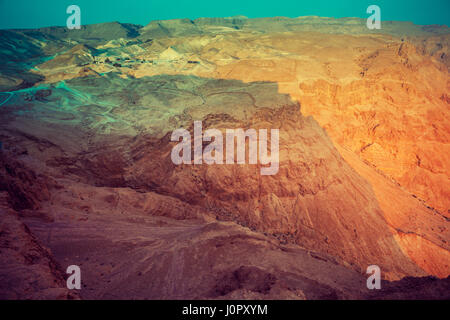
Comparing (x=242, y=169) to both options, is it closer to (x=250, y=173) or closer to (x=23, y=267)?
(x=250, y=173)

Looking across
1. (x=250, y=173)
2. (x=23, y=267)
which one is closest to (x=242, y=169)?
(x=250, y=173)

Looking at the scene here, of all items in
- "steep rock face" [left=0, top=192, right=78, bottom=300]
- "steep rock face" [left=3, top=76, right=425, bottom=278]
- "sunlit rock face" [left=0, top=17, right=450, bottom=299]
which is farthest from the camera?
"steep rock face" [left=3, top=76, right=425, bottom=278]

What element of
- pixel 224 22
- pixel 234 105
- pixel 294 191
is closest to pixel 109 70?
pixel 234 105

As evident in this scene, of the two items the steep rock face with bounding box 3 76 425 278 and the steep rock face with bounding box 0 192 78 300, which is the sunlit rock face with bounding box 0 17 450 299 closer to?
the steep rock face with bounding box 3 76 425 278

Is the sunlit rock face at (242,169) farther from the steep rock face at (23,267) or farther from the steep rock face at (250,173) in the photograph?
the steep rock face at (23,267)

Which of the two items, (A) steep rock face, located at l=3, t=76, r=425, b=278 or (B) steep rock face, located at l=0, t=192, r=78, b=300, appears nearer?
(B) steep rock face, located at l=0, t=192, r=78, b=300

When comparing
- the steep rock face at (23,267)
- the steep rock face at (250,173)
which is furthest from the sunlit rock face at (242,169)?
the steep rock face at (23,267)

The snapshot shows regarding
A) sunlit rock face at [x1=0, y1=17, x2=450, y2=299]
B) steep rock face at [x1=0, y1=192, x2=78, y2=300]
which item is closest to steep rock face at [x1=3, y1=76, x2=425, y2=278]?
sunlit rock face at [x1=0, y1=17, x2=450, y2=299]

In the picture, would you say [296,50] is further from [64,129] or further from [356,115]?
[64,129]
